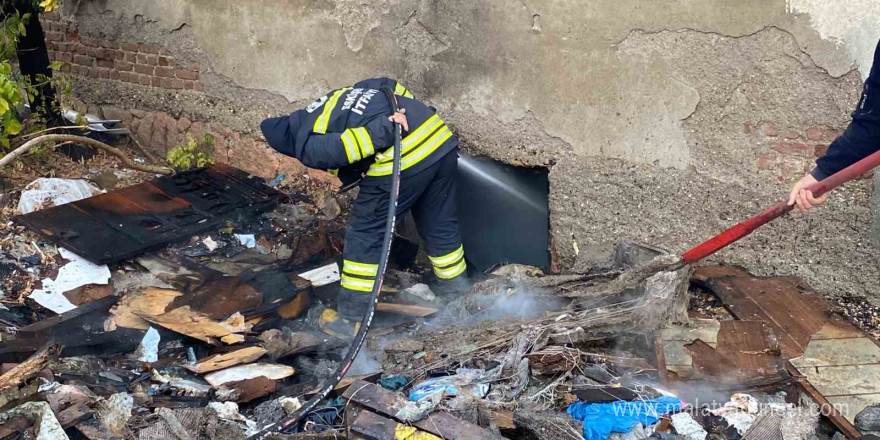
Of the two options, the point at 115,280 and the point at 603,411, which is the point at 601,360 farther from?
the point at 115,280

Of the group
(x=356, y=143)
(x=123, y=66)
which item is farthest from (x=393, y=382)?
(x=123, y=66)

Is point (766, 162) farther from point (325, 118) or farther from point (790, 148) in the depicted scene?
point (325, 118)

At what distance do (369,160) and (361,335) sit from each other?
112 cm

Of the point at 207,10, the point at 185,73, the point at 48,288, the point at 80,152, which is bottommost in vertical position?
the point at 48,288

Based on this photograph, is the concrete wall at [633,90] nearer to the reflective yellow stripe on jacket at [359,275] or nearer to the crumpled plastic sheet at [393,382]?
the reflective yellow stripe on jacket at [359,275]

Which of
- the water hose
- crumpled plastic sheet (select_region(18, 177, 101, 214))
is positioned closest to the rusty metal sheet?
crumpled plastic sheet (select_region(18, 177, 101, 214))

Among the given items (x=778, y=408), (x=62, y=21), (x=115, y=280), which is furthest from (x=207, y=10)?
(x=778, y=408)

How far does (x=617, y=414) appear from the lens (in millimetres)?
3152

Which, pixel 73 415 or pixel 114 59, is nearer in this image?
pixel 73 415

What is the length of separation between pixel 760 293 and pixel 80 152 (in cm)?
546

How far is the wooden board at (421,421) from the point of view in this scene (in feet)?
9.75

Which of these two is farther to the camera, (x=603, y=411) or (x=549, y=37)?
(x=549, y=37)

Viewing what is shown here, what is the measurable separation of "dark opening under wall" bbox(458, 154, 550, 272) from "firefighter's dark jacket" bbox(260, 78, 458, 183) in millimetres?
896

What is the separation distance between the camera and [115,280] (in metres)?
4.86
